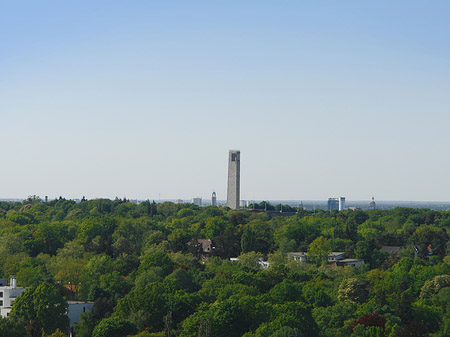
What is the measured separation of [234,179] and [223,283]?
116 m

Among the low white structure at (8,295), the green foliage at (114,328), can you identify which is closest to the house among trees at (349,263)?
the low white structure at (8,295)

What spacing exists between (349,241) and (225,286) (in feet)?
118

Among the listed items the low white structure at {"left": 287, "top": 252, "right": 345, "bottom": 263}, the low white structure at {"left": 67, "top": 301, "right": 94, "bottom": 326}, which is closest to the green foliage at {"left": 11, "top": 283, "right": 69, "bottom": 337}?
the low white structure at {"left": 67, "top": 301, "right": 94, "bottom": 326}

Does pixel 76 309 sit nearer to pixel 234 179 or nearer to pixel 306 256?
pixel 306 256

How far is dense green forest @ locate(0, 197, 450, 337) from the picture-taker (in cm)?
5112

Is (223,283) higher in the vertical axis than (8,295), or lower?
higher

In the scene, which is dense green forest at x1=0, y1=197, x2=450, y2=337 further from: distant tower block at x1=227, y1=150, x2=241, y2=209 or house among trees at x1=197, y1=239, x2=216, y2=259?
distant tower block at x1=227, y1=150, x2=241, y2=209

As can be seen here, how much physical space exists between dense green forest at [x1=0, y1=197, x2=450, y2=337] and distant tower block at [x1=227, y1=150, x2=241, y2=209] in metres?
67.3

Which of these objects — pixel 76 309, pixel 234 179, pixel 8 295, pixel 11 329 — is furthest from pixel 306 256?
pixel 234 179

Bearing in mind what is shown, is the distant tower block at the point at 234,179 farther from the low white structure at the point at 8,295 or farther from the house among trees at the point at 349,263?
the low white structure at the point at 8,295

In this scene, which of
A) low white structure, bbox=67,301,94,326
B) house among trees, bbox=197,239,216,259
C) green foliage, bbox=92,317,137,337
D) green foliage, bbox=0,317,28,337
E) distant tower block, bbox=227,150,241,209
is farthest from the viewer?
distant tower block, bbox=227,150,241,209

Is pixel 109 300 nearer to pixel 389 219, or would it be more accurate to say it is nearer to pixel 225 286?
pixel 225 286

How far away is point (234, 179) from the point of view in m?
180

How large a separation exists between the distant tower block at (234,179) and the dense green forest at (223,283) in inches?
2651
